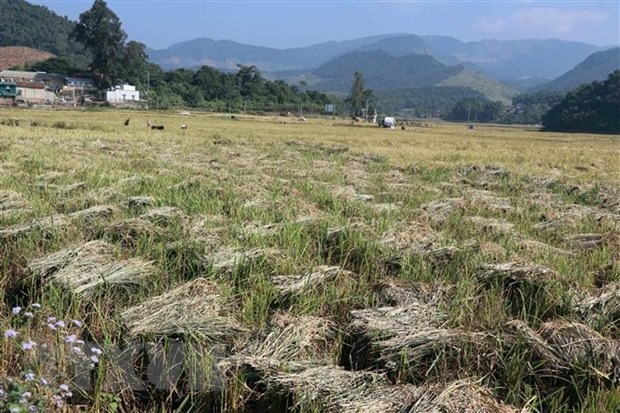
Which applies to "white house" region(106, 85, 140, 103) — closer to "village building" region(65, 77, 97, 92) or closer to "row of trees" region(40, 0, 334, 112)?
"row of trees" region(40, 0, 334, 112)

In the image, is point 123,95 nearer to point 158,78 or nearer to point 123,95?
point 123,95

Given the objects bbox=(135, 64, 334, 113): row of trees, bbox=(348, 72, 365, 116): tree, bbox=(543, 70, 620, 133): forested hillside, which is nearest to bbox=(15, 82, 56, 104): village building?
bbox=(135, 64, 334, 113): row of trees

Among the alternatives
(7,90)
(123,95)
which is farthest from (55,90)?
(123,95)

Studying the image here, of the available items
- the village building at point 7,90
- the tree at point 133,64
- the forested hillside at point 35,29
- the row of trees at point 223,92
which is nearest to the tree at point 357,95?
the row of trees at point 223,92

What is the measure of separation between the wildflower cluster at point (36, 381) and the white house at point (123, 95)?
81916mm

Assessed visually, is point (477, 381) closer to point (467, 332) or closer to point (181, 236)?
point (467, 332)

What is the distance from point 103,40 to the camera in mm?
82562

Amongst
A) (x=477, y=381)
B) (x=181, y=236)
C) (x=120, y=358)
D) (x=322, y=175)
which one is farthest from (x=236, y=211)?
(x=322, y=175)

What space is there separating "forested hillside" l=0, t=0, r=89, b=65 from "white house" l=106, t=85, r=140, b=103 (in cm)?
7641

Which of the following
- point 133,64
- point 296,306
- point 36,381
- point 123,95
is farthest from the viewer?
point 133,64

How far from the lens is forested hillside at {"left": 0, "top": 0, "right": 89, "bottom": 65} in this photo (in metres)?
155

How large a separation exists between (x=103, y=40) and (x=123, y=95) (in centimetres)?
957

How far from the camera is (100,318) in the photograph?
319 cm

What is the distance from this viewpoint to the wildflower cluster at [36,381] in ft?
6.58
